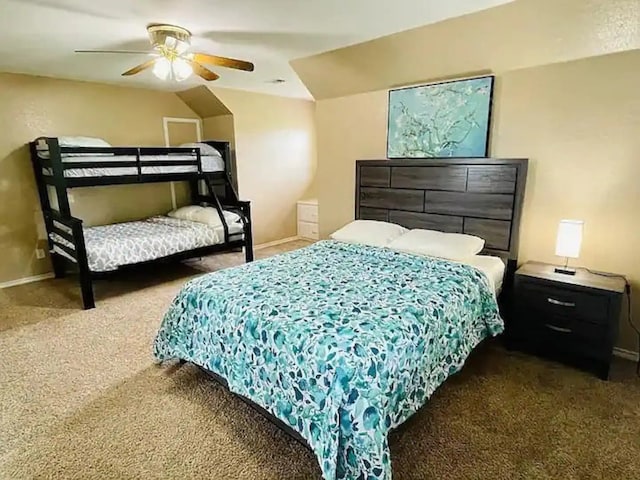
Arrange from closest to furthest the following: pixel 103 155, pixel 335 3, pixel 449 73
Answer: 1. pixel 335 3
2. pixel 449 73
3. pixel 103 155

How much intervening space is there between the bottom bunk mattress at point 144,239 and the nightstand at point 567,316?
330cm

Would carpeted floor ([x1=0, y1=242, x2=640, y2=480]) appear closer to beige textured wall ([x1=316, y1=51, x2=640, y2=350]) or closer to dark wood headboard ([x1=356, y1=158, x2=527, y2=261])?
beige textured wall ([x1=316, y1=51, x2=640, y2=350])

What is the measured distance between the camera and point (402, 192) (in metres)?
3.51

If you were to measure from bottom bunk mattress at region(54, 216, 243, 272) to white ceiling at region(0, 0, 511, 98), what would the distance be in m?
1.77

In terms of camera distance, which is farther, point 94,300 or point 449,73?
point 94,300

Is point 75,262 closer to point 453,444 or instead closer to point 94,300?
point 94,300

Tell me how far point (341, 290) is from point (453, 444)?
970 mm

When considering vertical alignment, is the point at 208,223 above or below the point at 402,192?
below

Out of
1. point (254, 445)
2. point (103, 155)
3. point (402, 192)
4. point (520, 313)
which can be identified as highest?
point (103, 155)

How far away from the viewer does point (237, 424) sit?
1.96 meters

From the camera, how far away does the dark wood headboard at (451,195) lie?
287 cm

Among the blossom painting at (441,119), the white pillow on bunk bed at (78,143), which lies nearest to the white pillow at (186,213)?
the white pillow on bunk bed at (78,143)

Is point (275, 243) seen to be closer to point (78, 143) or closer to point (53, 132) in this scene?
point (78, 143)

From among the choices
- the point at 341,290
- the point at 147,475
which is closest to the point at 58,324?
the point at 147,475
